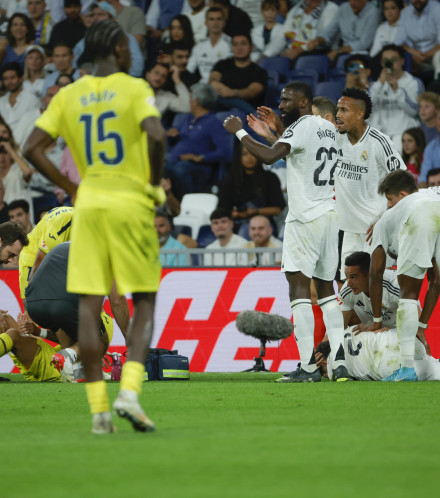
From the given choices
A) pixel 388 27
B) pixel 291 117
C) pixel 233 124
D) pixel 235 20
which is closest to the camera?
pixel 233 124

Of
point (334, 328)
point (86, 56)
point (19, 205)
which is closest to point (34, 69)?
point (86, 56)

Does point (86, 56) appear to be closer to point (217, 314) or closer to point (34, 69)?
point (34, 69)

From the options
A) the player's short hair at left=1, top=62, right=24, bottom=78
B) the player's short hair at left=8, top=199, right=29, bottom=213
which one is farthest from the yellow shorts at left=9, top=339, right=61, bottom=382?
the player's short hair at left=1, top=62, right=24, bottom=78

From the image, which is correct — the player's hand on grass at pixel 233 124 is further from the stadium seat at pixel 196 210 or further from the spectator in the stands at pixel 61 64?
the spectator in the stands at pixel 61 64

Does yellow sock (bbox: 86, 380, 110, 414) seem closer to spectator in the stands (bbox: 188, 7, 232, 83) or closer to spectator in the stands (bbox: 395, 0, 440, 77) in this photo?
spectator in the stands (bbox: 395, 0, 440, 77)

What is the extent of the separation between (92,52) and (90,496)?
278 centimetres

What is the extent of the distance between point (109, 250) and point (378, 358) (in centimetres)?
449

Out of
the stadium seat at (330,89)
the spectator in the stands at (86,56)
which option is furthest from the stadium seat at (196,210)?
the spectator in the stands at (86,56)

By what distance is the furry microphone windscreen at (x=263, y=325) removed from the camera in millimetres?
10148

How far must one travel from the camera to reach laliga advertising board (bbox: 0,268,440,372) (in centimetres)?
1117

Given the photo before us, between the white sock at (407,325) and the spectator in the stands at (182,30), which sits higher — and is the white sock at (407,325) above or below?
below

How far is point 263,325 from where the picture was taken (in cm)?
1015

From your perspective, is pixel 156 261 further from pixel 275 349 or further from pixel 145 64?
pixel 145 64

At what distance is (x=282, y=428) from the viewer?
5047 millimetres
